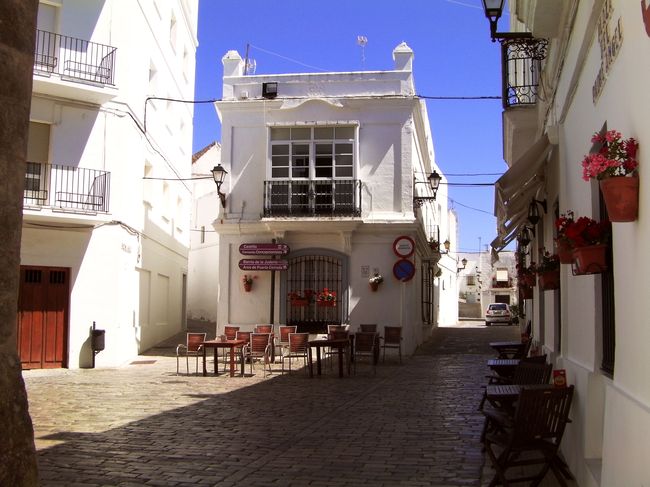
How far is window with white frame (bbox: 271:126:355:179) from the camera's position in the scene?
63.8ft

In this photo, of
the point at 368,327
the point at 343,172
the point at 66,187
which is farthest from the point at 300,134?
the point at 66,187

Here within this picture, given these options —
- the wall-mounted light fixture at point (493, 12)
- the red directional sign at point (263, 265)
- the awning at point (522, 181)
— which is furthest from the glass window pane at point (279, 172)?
the wall-mounted light fixture at point (493, 12)

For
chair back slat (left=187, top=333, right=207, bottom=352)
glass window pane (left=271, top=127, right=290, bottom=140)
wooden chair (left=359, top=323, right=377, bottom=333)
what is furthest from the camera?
glass window pane (left=271, top=127, right=290, bottom=140)

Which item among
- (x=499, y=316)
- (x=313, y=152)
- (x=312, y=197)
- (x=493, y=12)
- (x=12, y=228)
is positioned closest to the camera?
(x=12, y=228)

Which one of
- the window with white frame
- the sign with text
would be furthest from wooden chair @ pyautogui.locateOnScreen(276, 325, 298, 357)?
the window with white frame

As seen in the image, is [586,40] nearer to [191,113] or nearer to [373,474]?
[373,474]

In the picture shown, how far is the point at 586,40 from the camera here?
5.59 meters

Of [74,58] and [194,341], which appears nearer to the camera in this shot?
[194,341]

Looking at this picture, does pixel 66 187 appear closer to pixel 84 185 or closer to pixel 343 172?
pixel 84 185

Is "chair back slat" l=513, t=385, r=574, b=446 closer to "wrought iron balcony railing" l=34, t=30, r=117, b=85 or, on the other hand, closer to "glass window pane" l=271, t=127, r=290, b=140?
"wrought iron balcony railing" l=34, t=30, r=117, b=85

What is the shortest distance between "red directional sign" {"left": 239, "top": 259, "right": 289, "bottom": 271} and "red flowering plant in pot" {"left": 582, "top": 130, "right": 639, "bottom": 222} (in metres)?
15.4

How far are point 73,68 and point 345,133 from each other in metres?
7.42

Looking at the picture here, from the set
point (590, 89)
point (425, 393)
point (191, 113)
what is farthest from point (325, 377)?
point (191, 113)

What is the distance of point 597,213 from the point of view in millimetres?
5480
